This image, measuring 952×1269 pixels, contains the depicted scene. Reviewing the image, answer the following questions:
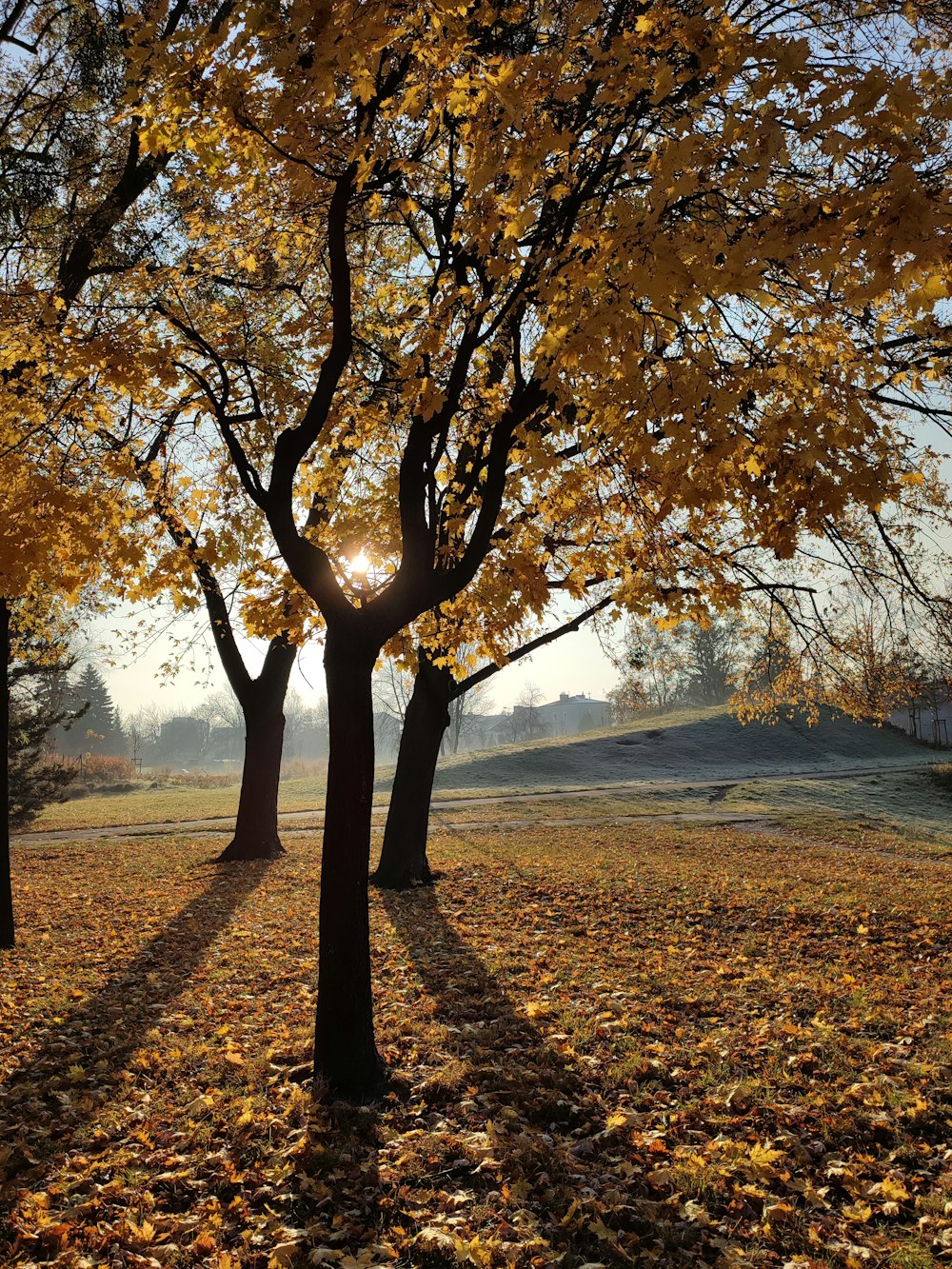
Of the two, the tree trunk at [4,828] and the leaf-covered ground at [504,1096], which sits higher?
the tree trunk at [4,828]

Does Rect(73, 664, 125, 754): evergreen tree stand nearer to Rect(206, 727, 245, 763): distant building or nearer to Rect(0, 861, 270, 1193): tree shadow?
Rect(206, 727, 245, 763): distant building

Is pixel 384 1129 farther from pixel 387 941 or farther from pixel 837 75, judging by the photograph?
pixel 837 75

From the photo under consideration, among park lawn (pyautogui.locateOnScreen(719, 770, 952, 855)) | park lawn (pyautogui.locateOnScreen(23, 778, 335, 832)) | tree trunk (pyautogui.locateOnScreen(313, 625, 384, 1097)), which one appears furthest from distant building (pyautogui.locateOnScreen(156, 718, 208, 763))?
tree trunk (pyautogui.locateOnScreen(313, 625, 384, 1097))

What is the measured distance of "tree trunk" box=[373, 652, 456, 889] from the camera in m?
11.6

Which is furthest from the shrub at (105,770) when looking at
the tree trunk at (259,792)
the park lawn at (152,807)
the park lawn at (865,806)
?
the park lawn at (865,806)

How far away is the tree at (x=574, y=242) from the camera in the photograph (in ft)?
11.9

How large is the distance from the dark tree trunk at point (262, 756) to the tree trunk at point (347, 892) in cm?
906

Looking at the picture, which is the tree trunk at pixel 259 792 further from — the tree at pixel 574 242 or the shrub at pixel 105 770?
the shrub at pixel 105 770

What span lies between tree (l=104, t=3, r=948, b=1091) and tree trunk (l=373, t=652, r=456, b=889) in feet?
15.7

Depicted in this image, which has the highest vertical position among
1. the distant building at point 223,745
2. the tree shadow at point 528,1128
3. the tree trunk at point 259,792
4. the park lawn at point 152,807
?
the tree trunk at point 259,792

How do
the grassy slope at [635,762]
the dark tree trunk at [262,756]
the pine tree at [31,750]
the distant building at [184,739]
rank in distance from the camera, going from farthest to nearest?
the distant building at [184,739] < the grassy slope at [635,762] < the pine tree at [31,750] < the dark tree trunk at [262,756]

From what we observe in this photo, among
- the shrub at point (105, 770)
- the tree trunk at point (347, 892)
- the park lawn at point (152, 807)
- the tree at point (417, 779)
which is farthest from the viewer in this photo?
the shrub at point (105, 770)

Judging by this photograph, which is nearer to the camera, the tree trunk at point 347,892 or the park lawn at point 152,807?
→ the tree trunk at point 347,892

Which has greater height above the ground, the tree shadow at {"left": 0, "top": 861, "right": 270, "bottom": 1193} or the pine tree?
the pine tree
